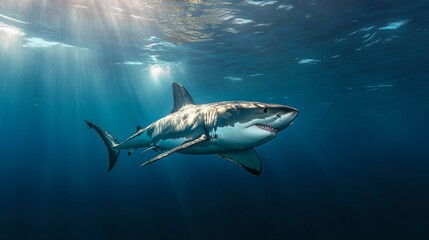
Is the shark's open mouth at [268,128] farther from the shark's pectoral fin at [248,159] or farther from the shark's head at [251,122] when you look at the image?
the shark's pectoral fin at [248,159]

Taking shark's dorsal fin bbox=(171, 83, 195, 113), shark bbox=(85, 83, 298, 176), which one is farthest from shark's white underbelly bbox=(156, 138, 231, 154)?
shark's dorsal fin bbox=(171, 83, 195, 113)

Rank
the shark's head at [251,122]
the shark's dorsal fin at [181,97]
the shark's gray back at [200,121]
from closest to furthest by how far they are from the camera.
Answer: the shark's head at [251,122] < the shark's gray back at [200,121] < the shark's dorsal fin at [181,97]

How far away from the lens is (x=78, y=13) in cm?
1448

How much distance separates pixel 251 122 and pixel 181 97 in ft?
13.2

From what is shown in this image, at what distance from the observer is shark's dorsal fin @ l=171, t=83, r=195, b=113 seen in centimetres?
795

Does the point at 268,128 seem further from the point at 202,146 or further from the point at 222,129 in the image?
the point at 202,146

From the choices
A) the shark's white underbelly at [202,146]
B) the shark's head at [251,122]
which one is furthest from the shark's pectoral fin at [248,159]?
the shark's head at [251,122]

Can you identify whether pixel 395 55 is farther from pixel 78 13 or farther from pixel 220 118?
pixel 78 13

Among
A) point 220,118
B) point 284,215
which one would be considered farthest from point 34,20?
point 284,215

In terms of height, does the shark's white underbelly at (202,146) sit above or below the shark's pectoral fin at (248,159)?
above

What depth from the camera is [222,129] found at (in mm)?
4988

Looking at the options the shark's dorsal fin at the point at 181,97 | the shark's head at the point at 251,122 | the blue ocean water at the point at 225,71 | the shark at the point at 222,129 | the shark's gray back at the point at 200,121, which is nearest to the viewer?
the shark's head at the point at 251,122

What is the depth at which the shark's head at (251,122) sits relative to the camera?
4.14m

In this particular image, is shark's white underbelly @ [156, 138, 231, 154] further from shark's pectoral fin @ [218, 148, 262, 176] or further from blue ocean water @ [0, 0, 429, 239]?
blue ocean water @ [0, 0, 429, 239]
